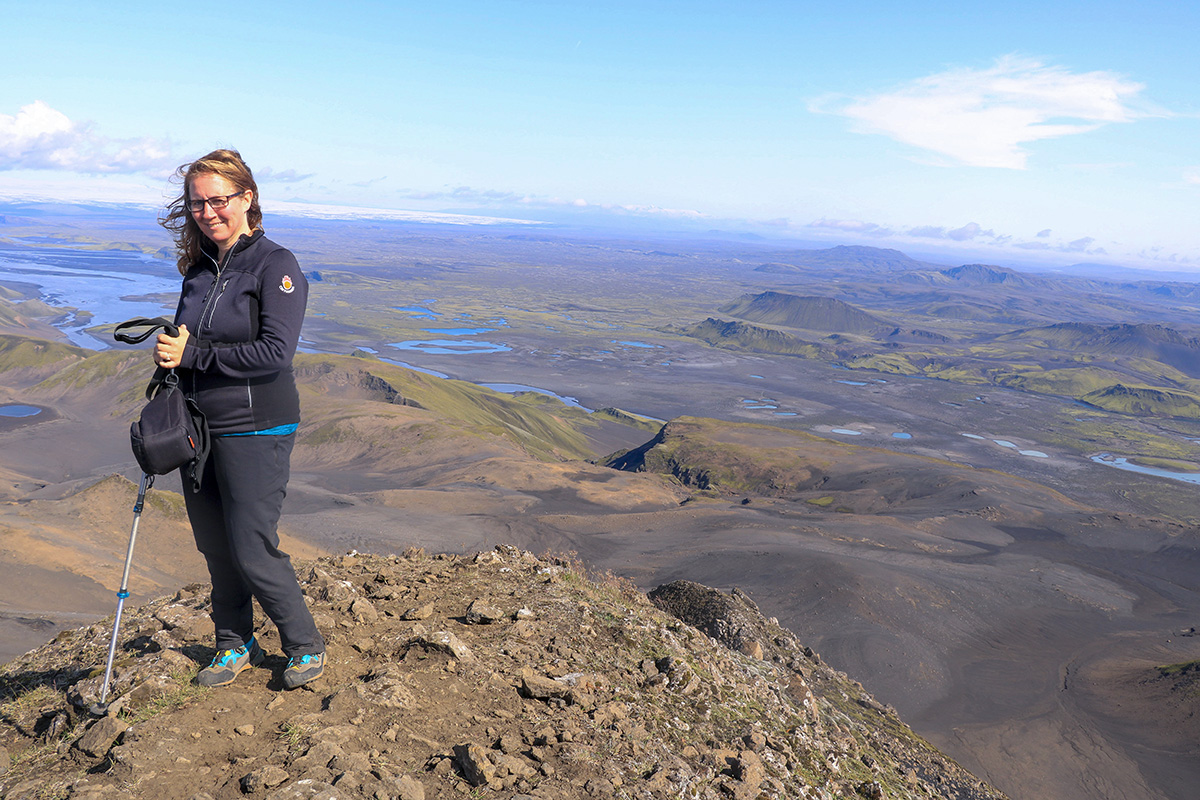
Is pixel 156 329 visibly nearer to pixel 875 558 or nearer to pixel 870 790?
pixel 870 790

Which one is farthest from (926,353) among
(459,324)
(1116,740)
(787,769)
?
(787,769)

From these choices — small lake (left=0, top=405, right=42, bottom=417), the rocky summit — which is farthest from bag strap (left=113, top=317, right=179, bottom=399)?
small lake (left=0, top=405, right=42, bottom=417)

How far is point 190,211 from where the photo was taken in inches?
171

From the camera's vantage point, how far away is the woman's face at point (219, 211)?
4.14 metres

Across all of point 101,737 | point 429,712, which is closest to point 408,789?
point 429,712

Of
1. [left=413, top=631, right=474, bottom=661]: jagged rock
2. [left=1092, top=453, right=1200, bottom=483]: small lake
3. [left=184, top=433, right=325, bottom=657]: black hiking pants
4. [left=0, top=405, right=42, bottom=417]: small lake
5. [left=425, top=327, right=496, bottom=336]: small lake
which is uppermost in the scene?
[left=184, top=433, right=325, bottom=657]: black hiking pants

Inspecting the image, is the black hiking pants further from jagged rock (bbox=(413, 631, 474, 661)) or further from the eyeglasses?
the eyeglasses

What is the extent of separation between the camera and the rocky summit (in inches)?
157

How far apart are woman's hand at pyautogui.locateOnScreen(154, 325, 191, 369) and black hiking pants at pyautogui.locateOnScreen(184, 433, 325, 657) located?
0.50 meters

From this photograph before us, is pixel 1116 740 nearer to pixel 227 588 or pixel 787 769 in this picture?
pixel 787 769

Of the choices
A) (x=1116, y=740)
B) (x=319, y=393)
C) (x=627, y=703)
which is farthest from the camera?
(x=319, y=393)

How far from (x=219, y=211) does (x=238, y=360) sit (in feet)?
3.27

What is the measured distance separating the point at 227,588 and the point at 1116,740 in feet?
91.5

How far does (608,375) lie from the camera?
5684 inches
